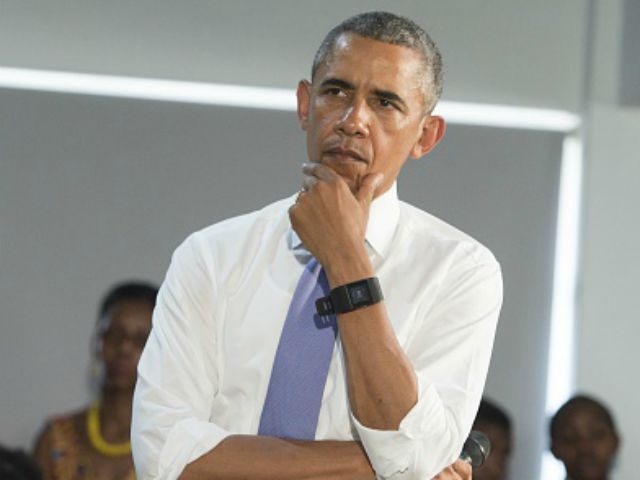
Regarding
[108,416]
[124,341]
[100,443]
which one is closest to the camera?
[100,443]

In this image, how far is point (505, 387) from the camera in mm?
5828

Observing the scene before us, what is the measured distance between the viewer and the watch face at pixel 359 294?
2230 mm

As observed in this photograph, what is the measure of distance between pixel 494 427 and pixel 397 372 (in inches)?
126

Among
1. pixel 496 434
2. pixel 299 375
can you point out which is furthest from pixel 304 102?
pixel 496 434

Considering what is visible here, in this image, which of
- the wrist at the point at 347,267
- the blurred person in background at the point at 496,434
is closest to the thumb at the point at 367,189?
the wrist at the point at 347,267

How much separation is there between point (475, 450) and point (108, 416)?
7.71ft

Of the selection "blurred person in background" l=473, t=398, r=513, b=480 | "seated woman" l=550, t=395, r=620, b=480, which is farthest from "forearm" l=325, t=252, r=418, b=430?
"seated woman" l=550, t=395, r=620, b=480

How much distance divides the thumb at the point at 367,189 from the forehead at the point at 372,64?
5.9 inches

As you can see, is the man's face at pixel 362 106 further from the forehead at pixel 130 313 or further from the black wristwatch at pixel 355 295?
the forehead at pixel 130 313

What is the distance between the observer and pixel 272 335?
2.34 metres

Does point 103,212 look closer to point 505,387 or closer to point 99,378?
point 99,378

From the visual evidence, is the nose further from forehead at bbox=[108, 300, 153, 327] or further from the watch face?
forehead at bbox=[108, 300, 153, 327]

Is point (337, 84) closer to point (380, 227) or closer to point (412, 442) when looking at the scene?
point (380, 227)

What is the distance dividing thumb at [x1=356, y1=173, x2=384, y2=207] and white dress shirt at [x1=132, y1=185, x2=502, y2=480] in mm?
61
